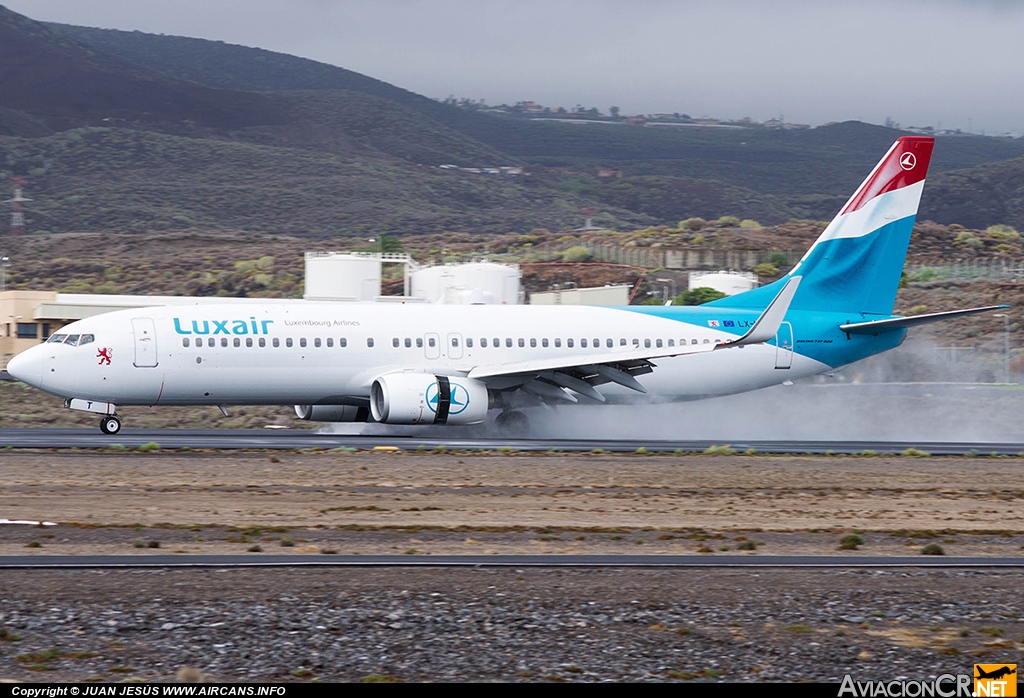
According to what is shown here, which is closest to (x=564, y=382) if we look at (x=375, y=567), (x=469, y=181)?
(x=375, y=567)

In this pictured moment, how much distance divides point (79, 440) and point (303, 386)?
5.71 m

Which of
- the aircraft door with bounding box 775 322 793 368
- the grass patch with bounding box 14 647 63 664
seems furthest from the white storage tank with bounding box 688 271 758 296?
the grass patch with bounding box 14 647 63 664

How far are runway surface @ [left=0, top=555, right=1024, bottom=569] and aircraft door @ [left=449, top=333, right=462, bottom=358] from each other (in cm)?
1782

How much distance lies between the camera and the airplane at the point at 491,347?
102ft

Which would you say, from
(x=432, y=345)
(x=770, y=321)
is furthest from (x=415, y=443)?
(x=770, y=321)

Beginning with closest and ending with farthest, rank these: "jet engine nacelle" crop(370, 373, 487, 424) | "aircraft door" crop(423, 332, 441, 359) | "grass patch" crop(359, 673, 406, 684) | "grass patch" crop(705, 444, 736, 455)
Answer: "grass patch" crop(359, 673, 406, 684) < "grass patch" crop(705, 444, 736, 455) < "jet engine nacelle" crop(370, 373, 487, 424) < "aircraft door" crop(423, 332, 441, 359)

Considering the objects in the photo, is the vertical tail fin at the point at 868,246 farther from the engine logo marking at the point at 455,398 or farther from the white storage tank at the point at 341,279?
the white storage tank at the point at 341,279

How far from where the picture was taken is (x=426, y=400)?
31703 mm

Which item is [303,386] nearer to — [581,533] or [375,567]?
[581,533]

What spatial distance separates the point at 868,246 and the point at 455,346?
13177 mm

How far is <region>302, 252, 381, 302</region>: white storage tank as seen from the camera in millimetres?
56969

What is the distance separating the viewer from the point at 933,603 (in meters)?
14.3

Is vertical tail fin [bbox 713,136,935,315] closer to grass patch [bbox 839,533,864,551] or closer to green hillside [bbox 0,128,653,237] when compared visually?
grass patch [bbox 839,533,864,551]

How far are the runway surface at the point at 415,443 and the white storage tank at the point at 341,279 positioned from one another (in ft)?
73.7
